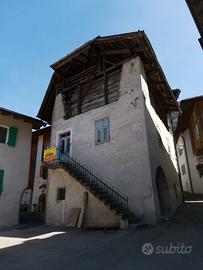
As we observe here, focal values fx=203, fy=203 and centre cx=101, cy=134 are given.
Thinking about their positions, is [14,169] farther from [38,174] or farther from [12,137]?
[38,174]

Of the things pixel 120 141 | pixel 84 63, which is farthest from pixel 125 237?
pixel 84 63

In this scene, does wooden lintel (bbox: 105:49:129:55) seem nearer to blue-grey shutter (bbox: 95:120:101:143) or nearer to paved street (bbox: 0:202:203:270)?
blue-grey shutter (bbox: 95:120:101:143)

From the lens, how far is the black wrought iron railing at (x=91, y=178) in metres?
11.1

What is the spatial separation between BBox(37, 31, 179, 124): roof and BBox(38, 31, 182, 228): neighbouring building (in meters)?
0.06

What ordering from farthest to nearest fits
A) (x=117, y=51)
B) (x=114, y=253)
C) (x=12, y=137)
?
1. (x=12, y=137)
2. (x=117, y=51)
3. (x=114, y=253)

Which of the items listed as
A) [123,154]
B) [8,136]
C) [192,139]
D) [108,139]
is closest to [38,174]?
[8,136]

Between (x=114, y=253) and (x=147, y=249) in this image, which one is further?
(x=147, y=249)

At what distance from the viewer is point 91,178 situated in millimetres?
12648

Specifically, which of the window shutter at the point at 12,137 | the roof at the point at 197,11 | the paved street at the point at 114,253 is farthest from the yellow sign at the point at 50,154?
the roof at the point at 197,11

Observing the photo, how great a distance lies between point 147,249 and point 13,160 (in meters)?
11.1

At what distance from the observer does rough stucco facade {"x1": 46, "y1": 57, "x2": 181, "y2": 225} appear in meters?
10.5

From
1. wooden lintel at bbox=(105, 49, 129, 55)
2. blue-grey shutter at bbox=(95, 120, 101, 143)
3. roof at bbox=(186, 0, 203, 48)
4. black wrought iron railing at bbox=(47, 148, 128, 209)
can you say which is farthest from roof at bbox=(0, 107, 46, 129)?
roof at bbox=(186, 0, 203, 48)

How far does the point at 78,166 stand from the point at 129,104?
5236 millimetres

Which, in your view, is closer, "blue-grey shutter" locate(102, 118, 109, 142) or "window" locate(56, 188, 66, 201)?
"blue-grey shutter" locate(102, 118, 109, 142)
